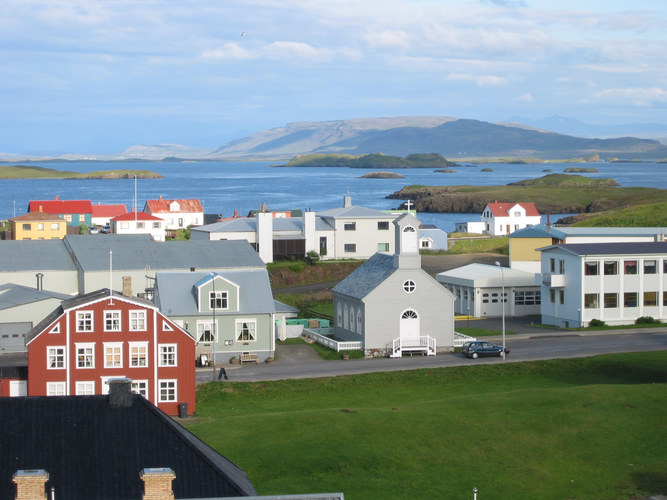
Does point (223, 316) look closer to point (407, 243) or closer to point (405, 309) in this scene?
point (405, 309)

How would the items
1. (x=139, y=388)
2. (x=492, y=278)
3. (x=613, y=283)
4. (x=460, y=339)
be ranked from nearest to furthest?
(x=139, y=388) → (x=460, y=339) → (x=613, y=283) → (x=492, y=278)

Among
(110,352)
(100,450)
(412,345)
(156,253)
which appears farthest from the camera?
(156,253)

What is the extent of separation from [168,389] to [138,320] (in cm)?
282

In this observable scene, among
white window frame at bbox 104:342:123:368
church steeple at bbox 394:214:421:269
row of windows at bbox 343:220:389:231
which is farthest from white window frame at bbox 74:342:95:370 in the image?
row of windows at bbox 343:220:389:231

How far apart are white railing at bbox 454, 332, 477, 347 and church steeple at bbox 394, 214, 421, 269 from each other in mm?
3952

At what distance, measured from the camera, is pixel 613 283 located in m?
50.2

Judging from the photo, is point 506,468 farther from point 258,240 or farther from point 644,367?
point 258,240

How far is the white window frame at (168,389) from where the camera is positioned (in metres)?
34.3

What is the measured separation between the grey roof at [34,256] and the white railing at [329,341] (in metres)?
14.7

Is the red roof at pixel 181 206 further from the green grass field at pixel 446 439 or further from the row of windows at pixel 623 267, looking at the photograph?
the green grass field at pixel 446 439

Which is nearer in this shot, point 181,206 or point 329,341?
point 329,341

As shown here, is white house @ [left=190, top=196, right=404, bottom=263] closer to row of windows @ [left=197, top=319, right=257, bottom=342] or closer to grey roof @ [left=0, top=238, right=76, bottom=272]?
grey roof @ [left=0, top=238, right=76, bottom=272]

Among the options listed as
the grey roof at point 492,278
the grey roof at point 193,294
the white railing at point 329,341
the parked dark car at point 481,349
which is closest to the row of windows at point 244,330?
the grey roof at point 193,294

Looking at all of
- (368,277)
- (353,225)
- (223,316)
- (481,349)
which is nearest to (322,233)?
(353,225)
